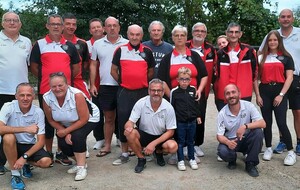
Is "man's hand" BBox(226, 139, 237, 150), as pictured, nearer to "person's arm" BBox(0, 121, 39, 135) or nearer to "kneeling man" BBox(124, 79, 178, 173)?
"kneeling man" BBox(124, 79, 178, 173)

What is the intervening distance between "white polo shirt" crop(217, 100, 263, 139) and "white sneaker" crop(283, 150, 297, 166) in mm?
787

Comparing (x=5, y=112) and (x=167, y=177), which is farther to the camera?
(x=167, y=177)

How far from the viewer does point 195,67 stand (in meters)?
5.03

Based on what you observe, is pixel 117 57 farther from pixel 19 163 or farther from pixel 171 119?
pixel 19 163

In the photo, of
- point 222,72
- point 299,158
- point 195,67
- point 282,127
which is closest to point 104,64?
point 195,67

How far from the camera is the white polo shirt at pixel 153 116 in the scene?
4.79 meters

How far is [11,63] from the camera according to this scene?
15.6ft

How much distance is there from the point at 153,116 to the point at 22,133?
1.59 meters

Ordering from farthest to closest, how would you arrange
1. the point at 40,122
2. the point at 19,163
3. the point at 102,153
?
1. the point at 102,153
2. the point at 40,122
3. the point at 19,163

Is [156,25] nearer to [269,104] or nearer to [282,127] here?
[269,104]

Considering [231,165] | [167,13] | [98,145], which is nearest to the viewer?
[231,165]

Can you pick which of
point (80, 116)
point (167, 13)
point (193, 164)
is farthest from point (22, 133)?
point (167, 13)

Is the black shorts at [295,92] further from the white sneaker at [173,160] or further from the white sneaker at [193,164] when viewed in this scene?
the white sneaker at [173,160]

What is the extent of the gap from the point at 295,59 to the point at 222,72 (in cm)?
115
